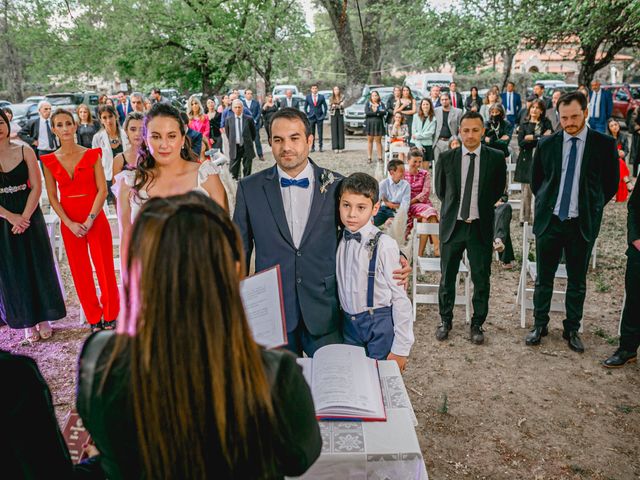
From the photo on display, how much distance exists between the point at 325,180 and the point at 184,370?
177cm

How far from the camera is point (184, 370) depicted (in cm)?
118

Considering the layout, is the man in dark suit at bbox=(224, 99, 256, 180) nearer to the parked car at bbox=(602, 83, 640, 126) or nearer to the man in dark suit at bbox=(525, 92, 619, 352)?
the man in dark suit at bbox=(525, 92, 619, 352)

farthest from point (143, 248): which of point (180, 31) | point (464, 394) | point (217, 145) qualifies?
point (180, 31)

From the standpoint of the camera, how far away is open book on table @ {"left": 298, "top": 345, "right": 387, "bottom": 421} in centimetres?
193

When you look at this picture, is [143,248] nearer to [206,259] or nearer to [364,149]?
[206,259]

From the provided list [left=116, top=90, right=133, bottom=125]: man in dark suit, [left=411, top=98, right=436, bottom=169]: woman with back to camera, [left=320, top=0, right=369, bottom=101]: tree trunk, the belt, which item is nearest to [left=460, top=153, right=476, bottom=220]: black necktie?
the belt

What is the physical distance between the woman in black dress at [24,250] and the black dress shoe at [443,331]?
3.78 metres

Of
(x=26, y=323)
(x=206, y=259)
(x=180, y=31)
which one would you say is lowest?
(x=26, y=323)

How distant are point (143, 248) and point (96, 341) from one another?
324 mm

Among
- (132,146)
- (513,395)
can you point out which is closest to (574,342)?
(513,395)

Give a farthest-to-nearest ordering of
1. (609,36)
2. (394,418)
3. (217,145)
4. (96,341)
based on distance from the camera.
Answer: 1. (609,36)
2. (217,145)
3. (394,418)
4. (96,341)

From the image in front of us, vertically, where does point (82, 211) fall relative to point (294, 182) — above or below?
below

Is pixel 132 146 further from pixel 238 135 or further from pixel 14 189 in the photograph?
pixel 238 135

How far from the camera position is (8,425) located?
1.20 meters
